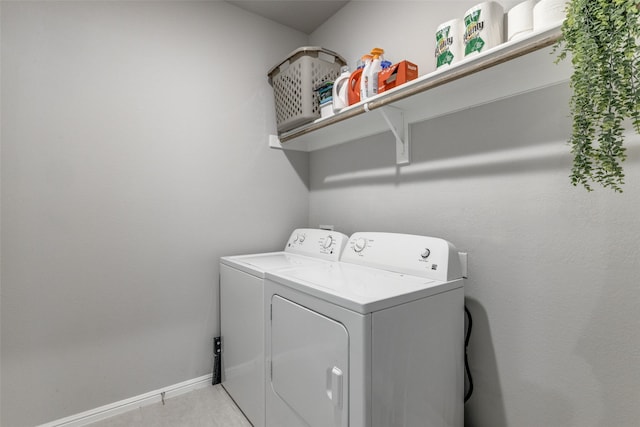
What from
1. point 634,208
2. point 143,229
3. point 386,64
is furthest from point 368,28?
point 143,229

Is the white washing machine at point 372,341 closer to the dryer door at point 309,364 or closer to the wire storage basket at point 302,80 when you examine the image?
the dryer door at point 309,364

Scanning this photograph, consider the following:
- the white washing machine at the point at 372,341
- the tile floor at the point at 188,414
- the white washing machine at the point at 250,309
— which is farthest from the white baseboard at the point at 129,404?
the white washing machine at the point at 372,341

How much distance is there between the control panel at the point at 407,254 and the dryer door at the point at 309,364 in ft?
1.58

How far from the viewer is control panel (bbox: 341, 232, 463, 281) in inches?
50.8

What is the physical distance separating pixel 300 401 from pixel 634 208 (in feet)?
4.49

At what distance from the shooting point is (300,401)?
1.23 m

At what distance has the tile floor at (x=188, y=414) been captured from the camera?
1.66m

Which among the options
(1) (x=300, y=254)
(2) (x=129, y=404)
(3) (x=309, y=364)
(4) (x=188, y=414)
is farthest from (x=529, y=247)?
(2) (x=129, y=404)

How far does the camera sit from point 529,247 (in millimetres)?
1236

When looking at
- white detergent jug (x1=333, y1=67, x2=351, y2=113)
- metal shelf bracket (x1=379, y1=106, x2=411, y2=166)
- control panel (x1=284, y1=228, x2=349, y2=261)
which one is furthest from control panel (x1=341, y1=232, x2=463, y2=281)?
white detergent jug (x1=333, y1=67, x2=351, y2=113)

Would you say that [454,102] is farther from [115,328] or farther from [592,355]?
[115,328]

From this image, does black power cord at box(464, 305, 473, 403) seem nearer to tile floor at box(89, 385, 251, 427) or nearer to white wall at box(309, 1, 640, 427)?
white wall at box(309, 1, 640, 427)

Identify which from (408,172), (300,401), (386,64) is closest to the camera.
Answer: (300,401)

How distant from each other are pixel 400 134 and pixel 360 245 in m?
0.65
